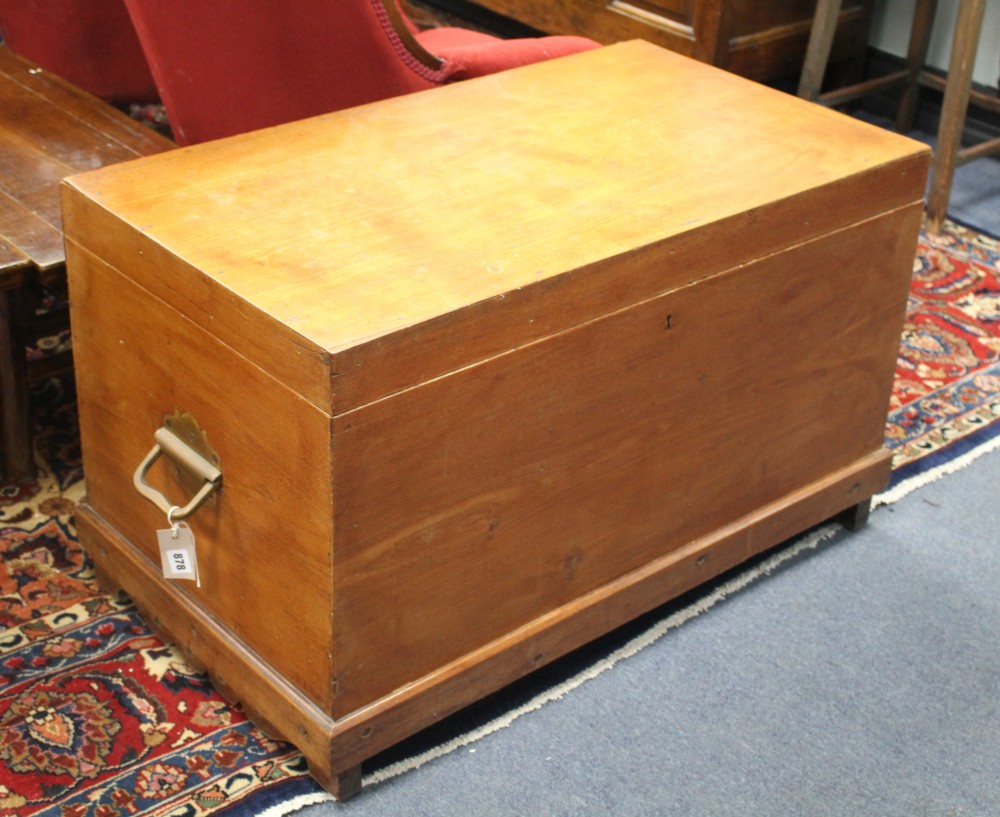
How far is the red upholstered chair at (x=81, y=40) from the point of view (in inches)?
96.9

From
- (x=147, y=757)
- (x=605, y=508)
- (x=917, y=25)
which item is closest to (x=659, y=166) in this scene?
(x=605, y=508)

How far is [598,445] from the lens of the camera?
1502mm

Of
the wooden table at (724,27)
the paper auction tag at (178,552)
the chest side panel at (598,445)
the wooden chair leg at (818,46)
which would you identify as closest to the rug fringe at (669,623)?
the chest side panel at (598,445)

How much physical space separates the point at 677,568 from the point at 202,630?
1.85ft

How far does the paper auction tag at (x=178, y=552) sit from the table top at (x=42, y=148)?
44 centimetres

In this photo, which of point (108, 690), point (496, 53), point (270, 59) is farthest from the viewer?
point (496, 53)

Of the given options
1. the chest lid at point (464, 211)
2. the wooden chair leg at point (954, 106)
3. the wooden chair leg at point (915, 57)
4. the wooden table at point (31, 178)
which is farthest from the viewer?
the wooden chair leg at point (915, 57)

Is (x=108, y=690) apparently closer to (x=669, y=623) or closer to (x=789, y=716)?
(x=669, y=623)

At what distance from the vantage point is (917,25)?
10.4ft

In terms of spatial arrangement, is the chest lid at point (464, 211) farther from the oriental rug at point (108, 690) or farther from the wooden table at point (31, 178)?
the oriental rug at point (108, 690)

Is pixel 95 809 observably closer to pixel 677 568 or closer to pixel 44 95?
pixel 677 568

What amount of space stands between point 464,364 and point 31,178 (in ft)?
3.11

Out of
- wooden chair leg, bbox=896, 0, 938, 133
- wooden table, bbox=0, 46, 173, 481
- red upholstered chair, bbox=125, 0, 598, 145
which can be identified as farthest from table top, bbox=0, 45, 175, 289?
wooden chair leg, bbox=896, 0, 938, 133

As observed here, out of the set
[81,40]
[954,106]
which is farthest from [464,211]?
[954,106]
